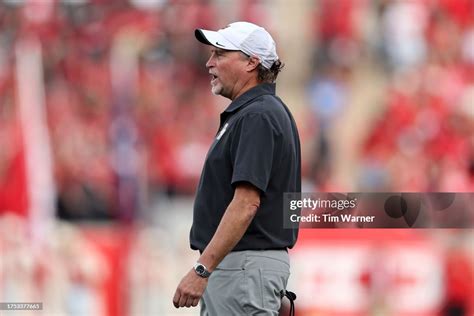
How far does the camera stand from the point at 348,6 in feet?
26.7

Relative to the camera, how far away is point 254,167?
3412mm

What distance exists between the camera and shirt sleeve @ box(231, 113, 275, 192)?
11.2 ft

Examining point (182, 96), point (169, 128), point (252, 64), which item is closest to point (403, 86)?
point (182, 96)

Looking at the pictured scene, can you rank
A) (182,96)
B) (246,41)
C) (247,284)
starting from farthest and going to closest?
1. (182,96)
2. (246,41)
3. (247,284)

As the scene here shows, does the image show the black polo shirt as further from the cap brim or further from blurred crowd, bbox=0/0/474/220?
blurred crowd, bbox=0/0/474/220

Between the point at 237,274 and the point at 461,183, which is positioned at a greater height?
the point at 461,183

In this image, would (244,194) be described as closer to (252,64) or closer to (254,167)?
(254,167)

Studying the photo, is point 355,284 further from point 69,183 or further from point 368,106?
point 69,183

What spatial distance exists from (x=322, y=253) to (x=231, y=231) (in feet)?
14.2

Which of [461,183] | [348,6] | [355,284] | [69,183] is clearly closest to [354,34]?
[348,6]

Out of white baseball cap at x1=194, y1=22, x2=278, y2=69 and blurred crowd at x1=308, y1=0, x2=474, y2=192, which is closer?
white baseball cap at x1=194, y1=22, x2=278, y2=69

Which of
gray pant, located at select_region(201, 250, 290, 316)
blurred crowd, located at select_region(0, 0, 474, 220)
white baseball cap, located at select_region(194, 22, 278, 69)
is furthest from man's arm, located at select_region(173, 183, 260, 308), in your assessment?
blurred crowd, located at select_region(0, 0, 474, 220)

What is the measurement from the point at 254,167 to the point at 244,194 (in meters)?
0.09

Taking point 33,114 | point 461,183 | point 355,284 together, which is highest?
point 33,114
